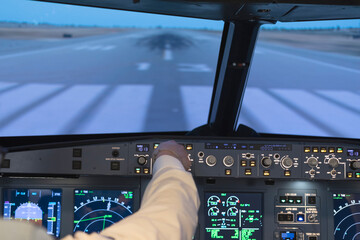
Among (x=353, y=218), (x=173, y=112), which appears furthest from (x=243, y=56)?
(x=173, y=112)

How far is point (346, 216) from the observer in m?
3.81

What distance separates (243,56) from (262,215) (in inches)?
44.2

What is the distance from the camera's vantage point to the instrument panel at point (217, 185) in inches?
139

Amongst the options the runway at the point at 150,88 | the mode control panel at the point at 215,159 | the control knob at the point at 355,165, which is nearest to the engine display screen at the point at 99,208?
the mode control panel at the point at 215,159

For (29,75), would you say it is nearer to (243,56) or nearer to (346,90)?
(243,56)

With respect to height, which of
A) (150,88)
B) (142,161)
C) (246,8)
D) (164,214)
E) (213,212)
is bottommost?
(164,214)

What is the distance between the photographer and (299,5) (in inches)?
102

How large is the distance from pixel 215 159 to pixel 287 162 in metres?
0.48

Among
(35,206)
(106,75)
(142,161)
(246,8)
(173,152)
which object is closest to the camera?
(173,152)

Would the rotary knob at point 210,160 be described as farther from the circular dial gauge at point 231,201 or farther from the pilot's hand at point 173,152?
the pilot's hand at point 173,152

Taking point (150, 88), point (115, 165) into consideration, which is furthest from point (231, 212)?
point (150, 88)

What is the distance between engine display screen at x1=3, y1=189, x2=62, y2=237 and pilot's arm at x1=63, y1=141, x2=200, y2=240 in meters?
2.13

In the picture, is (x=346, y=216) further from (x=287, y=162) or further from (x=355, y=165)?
(x=287, y=162)

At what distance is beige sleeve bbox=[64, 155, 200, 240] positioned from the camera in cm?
139
